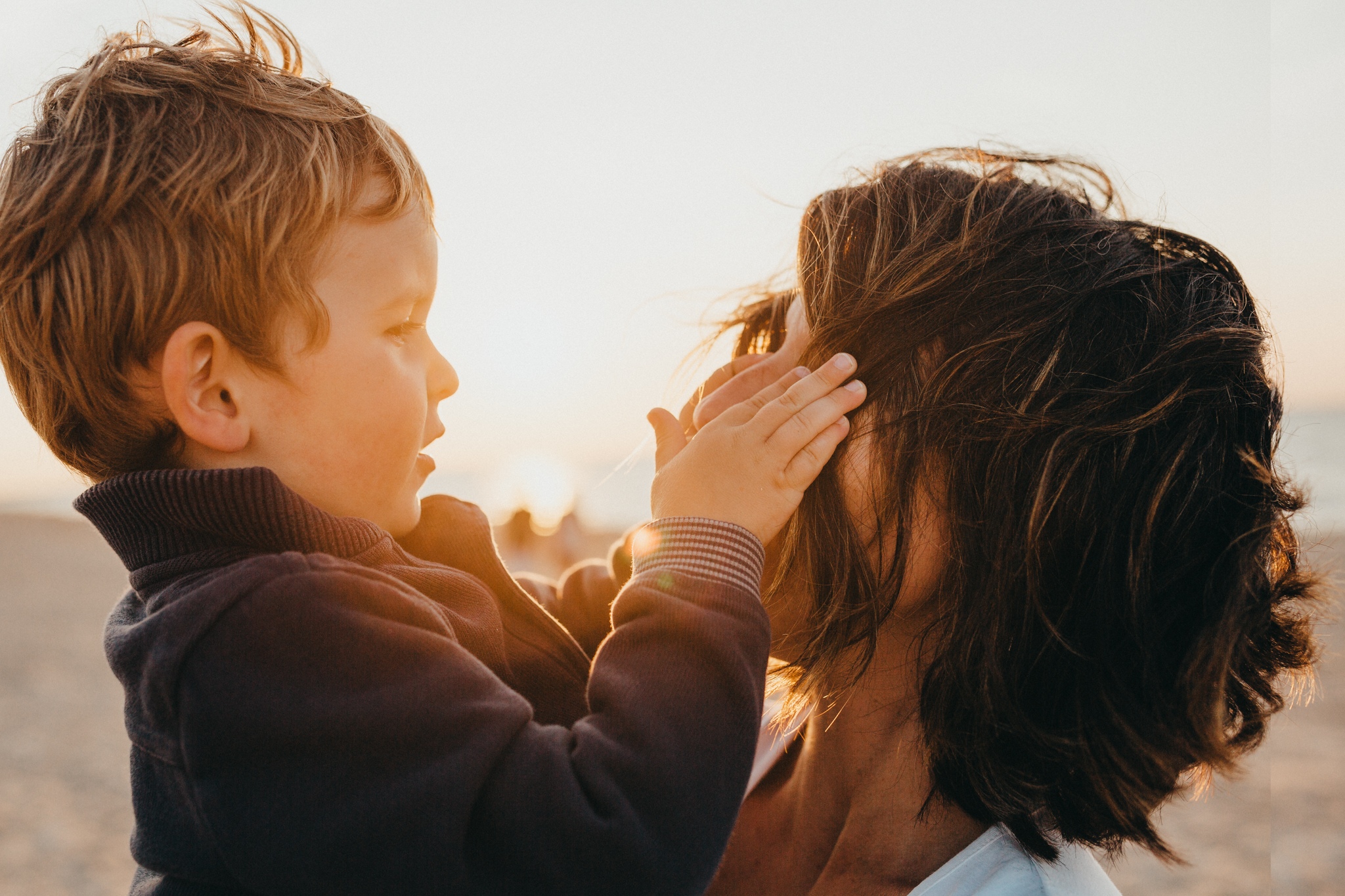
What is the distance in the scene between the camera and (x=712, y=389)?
6.31ft

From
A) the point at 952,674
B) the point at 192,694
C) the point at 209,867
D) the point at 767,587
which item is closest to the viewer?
the point at 192,694

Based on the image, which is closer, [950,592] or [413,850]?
[413,850]

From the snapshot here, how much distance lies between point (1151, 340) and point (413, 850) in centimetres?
141

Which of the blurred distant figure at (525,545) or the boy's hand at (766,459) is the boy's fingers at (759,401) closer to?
the boy's hand at (766,459)

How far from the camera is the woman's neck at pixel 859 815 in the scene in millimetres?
1597

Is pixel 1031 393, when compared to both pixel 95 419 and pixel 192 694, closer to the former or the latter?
pixel 192 694

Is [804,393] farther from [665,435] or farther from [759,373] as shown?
[665,435]

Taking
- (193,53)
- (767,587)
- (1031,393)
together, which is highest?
(193,53)

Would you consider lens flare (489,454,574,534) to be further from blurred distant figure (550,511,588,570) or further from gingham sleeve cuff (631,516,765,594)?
gingham sleeve cuff (631,516,765,594)

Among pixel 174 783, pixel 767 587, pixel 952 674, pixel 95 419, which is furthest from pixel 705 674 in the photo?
pixel 95 419

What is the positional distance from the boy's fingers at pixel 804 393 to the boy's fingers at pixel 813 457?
2.3 inches

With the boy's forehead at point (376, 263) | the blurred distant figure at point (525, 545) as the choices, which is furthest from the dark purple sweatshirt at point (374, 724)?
the blurred distant figure at point (525, 545)

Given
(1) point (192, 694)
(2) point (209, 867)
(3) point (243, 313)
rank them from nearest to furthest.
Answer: (1) point (192, 694) < (2) point (209, 867) < (3) point (243, 313)

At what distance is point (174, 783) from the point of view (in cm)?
125
